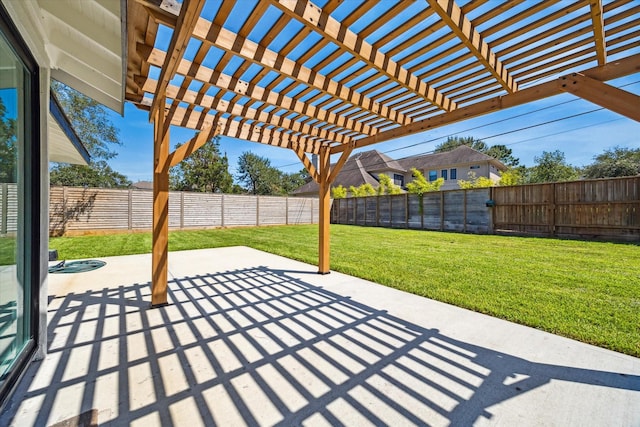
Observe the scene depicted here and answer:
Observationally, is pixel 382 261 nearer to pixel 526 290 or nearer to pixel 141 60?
pixel 526 290

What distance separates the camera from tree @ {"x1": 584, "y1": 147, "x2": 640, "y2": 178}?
68.4ft

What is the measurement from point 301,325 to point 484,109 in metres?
3.05

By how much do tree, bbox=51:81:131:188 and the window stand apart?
14.7 metres

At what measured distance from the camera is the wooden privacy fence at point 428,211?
422 inches

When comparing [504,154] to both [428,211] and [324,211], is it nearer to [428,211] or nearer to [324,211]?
[428,211]

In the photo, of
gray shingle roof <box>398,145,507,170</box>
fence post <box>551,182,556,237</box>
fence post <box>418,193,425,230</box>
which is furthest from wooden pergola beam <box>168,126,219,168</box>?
gray shingle roof <box>398,145,507,170</box>

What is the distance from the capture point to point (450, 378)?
1.93 metres

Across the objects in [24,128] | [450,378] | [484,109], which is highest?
[484,109]

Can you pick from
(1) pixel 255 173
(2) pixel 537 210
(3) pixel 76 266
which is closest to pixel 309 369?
(3) pixel 76 266

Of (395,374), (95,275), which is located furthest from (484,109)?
(95,275)

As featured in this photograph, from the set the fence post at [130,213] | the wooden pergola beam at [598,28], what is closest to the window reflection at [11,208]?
the wooden pergola beam at [598,28]

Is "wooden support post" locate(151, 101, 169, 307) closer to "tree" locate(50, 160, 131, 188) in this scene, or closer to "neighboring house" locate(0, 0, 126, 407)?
"neighboring house" locate(0, 0, 126, 407)

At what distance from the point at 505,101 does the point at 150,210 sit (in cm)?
1294

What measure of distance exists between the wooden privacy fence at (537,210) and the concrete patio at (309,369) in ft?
26.3
